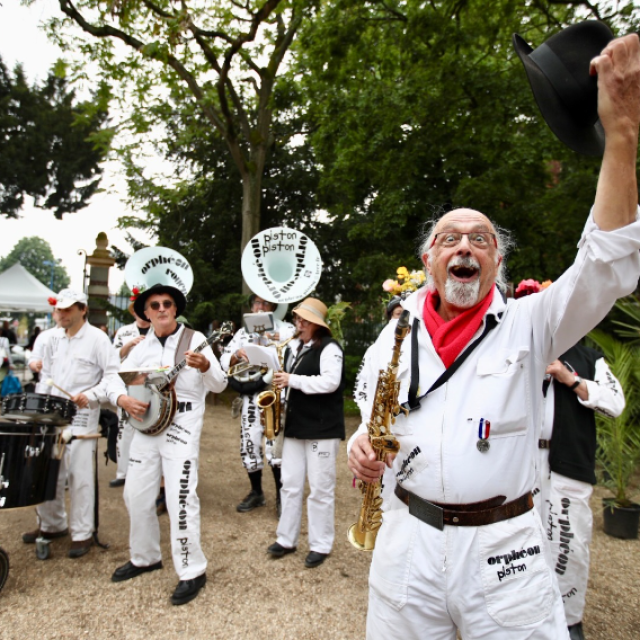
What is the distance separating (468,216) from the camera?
2.13m

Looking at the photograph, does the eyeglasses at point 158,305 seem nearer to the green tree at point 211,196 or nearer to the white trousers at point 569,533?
the white trousers at point 569,533

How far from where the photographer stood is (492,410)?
1.87 meters

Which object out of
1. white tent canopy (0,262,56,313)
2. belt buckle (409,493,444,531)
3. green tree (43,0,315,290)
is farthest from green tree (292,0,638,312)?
white tent canopy (0,262,56,313)

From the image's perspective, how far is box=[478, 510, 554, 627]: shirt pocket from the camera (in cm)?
177

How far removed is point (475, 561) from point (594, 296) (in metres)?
0.94

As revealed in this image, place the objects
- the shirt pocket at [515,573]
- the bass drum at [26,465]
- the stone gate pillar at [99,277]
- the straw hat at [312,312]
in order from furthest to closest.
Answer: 1. the stone gate pillar at [99,277]
2. the straw hat at [312,312]
3. the bass drum at [26,465]
4. the shirt pocket at [515,573]

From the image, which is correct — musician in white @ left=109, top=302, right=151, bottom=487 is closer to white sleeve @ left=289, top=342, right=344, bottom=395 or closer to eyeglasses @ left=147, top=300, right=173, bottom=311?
eyeglasses @ left=147, top=300, right=173, bottom=311

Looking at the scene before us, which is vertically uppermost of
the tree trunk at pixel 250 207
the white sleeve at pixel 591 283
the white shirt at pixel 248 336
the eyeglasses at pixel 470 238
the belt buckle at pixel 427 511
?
the tree trunk at pixel 250 207

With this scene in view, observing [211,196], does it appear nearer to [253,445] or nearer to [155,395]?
[253,445]

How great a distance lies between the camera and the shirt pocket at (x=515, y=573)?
5.82 feet

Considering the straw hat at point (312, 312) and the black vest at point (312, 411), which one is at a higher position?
the straw hat at point (312, 312)

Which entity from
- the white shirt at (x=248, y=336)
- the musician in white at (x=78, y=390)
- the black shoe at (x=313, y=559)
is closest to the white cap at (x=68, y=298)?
the musician in white at (x=78, y=390)

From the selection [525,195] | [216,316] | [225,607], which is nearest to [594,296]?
[225,607]

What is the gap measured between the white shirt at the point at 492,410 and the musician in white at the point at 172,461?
2399 millimetres
